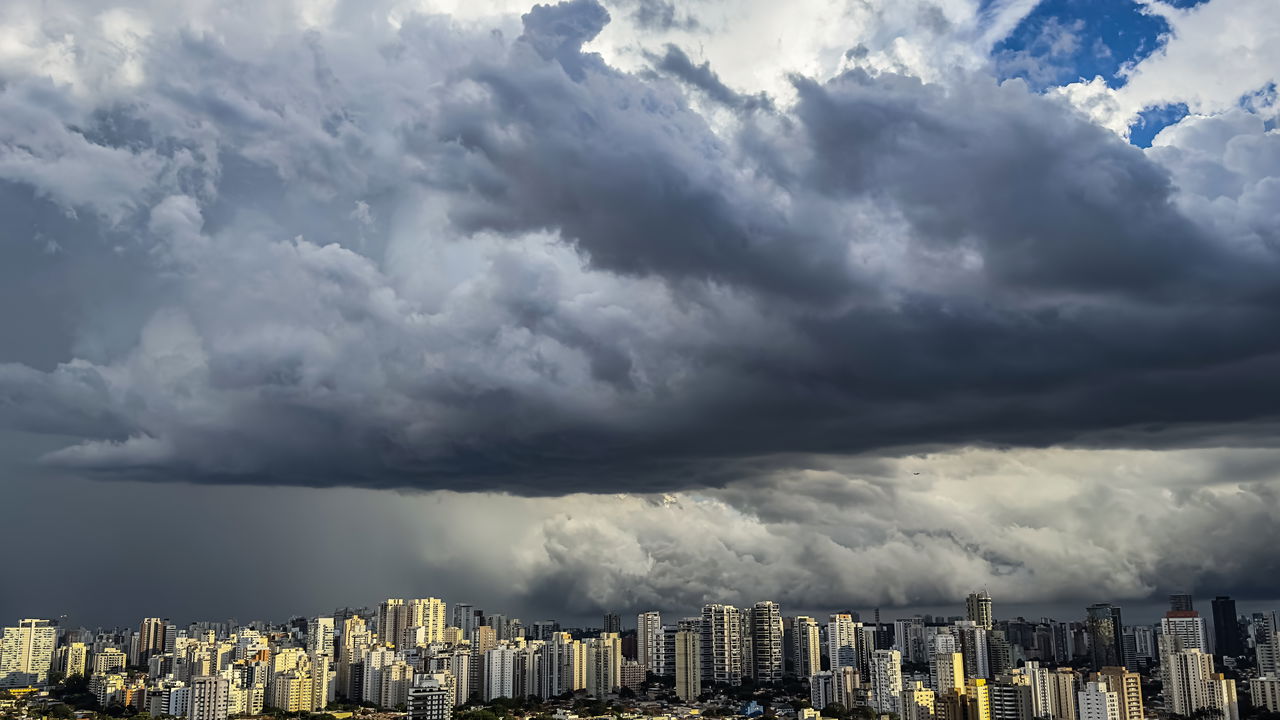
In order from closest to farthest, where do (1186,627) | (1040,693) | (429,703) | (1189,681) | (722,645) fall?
(429,703) → (1040,693) → (1189,681) → (1186,627) → (722,645)

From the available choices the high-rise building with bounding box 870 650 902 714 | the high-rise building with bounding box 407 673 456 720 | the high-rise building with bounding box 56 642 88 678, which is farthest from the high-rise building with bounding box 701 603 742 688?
the high-rise building with bounding box 56 642 88 678

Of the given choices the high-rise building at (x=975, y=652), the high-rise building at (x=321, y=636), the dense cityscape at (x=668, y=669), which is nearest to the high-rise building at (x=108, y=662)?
the dense cityscape at (x=668, y=669)

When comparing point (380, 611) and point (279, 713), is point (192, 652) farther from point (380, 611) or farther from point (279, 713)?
point (380, 611)

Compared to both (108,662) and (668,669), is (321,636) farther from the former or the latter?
(668,669)

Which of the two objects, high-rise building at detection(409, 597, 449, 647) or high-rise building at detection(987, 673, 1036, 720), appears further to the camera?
high-rise building at detection(409, 597, 449, 647)

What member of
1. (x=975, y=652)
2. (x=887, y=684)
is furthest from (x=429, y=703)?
(x=975, y=652)

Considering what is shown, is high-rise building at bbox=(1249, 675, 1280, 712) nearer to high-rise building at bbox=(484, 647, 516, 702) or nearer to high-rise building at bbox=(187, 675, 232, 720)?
high-rise building at bbox=(484, 647, 516, 702)
